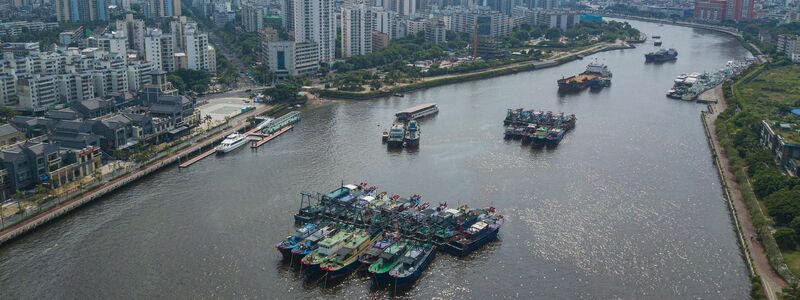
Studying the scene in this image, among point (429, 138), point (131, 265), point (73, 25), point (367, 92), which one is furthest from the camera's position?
point (73, 25)

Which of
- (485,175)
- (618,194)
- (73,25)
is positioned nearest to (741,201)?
(618,194)

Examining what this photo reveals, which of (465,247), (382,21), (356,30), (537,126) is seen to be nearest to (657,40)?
(382,21)

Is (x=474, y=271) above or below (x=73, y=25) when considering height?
below

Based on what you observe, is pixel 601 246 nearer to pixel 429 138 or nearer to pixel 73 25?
pixel 429 138

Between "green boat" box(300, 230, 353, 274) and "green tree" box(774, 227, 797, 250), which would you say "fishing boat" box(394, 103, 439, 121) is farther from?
"green tree" box(774, 227, 797, 250)

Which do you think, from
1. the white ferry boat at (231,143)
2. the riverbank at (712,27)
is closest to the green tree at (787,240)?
the white ferry boat at (231,143)

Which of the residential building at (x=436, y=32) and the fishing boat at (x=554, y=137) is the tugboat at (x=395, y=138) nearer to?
the fishing boat at (x=554, y=137)

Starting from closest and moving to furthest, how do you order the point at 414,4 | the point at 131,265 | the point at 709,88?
the point at 131,265 → the point at 709,88 → the point at 414,4
